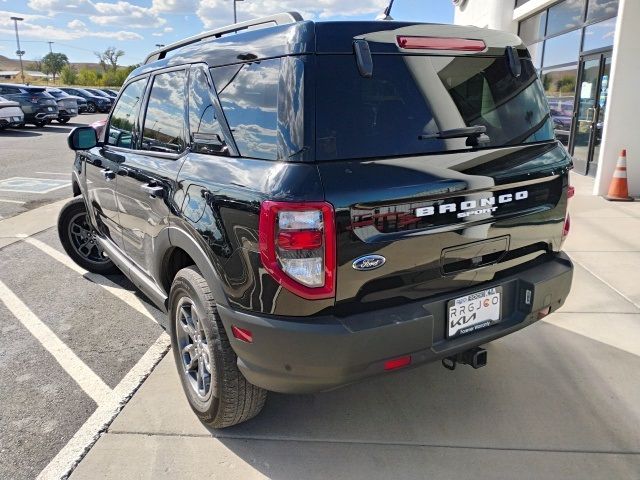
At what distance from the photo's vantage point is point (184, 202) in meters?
2.67

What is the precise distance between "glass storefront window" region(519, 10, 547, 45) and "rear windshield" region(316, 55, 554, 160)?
10818 mm

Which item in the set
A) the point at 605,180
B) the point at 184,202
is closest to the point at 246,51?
the point at 184,202

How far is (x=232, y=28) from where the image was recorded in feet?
9.63

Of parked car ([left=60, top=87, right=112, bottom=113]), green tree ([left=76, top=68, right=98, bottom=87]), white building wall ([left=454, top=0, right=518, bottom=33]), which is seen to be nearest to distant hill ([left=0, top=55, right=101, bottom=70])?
green tree ([left=76, top=68, right=98, bottom=87])

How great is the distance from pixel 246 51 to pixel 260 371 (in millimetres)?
1437

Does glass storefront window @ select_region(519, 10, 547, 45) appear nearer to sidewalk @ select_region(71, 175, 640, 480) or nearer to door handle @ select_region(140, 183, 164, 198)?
sidewalk @ select_region(71, 175, 640, 480)

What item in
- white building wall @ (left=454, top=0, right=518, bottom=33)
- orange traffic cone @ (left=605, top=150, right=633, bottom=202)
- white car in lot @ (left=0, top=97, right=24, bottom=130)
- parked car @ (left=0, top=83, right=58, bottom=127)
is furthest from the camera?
parked car @ (left=0, top=83, right=58, bottom=127)

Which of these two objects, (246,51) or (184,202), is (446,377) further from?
(246,51)

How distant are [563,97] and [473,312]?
1001cm

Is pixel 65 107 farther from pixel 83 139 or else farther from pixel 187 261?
pixel 187 261

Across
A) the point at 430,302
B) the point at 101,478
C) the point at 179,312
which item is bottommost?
the point at 101,478

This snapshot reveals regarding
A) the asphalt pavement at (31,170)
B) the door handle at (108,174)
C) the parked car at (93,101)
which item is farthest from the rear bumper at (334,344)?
the parked car at (93,101)

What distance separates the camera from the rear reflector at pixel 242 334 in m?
2.29

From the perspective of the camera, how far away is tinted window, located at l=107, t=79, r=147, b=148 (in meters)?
3.63
